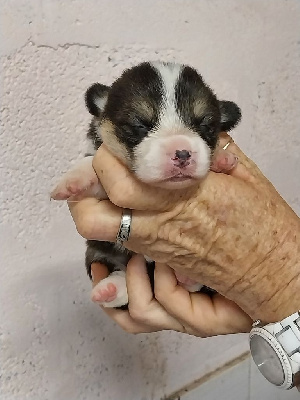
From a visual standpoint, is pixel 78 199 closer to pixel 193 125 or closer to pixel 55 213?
pixel 193 125

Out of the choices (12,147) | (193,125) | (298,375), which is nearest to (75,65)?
(12,147)

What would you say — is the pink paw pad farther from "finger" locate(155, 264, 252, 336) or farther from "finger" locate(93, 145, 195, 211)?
"finger" locate(93, 145, 195, 211)

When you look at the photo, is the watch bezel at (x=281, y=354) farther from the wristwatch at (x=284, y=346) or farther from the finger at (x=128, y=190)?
the finger at (x=128, y=190)

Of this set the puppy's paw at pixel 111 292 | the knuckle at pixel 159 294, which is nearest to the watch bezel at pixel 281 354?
the knuckle at pixel 159 294

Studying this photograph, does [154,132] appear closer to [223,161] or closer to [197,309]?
[223,161]

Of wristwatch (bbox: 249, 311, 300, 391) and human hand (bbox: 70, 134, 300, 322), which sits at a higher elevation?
human hand (bbox: 70, 134, 300, 322)

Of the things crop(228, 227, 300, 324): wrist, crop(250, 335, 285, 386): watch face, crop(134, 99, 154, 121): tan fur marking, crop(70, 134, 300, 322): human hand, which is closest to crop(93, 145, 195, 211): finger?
crop(70, 134, 300, 322): human hand
